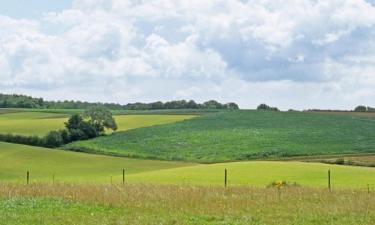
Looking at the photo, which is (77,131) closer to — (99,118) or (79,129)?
(79,129)

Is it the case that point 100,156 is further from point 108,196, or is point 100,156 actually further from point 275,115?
point 108,196

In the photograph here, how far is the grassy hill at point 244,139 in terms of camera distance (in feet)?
285

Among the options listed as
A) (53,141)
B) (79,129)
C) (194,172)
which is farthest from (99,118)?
(194,172)

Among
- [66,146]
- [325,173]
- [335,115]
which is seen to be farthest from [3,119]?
[325,173]

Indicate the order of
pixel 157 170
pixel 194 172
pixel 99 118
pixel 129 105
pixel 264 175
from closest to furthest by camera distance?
pixel 264 175, pixel 194 172, pixel 157 170, pixel 99 118, pixel 129 105

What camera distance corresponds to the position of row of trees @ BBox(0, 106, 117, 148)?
103 metres

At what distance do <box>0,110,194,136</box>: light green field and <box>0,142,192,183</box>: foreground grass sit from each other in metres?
20.2

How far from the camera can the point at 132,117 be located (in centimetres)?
13475

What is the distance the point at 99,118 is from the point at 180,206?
8795 cm

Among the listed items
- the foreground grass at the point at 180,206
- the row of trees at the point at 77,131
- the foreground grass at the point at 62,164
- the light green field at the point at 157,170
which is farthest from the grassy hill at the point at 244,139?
the foreground grass at the point at 180,206

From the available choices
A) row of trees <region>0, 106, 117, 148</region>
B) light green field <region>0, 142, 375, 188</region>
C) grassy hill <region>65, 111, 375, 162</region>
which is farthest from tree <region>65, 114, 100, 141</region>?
light green field <region>0, 142, 375, 188</region>

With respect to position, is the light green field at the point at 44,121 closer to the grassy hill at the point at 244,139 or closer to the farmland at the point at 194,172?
the farmland at the point at 194,172

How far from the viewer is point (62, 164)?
80438 millimetres

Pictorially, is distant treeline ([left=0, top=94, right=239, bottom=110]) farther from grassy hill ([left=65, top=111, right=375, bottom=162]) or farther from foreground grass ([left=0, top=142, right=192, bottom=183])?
foreground grass ([left=0, top=142, right=192, bottom=183])
